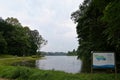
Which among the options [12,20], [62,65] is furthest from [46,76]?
[12,20]

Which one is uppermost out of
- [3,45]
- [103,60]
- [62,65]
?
[3,45]

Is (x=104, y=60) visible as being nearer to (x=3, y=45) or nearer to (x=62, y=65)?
(x=62, y=65)

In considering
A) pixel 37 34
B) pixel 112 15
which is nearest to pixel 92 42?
pixel 112 15

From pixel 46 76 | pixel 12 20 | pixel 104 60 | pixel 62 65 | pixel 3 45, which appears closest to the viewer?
pixel 46 76

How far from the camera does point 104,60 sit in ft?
45.8

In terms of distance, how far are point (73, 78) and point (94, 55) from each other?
91.4 inches

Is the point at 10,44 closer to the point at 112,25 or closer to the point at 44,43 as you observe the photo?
the point at 44,43

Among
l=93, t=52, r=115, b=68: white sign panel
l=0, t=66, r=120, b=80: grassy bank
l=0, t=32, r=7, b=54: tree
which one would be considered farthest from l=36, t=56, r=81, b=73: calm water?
l=0, t=32, r=7, b=54: tree

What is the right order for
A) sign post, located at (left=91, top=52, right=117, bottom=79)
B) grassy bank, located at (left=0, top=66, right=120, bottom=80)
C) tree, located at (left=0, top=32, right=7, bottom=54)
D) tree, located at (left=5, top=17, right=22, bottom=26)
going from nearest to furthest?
grassy bank, located at (left=0, top=66, right=120, bottom=80) → sign post, located at (left=91, top=52, right=117, bottom=79) → tree, located at (left=0, top=32, right=7, bottom=54) → tree, located at (left=5, top=17, right=22, bottom=26)

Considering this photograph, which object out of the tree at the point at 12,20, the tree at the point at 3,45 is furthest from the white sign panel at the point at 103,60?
the tree at the point at 12,20

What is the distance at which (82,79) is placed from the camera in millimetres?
12289

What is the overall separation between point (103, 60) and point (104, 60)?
2.3 inches

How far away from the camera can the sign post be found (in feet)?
45.3

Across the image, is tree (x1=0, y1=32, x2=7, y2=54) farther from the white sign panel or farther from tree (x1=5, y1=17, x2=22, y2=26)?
the white sign panel
